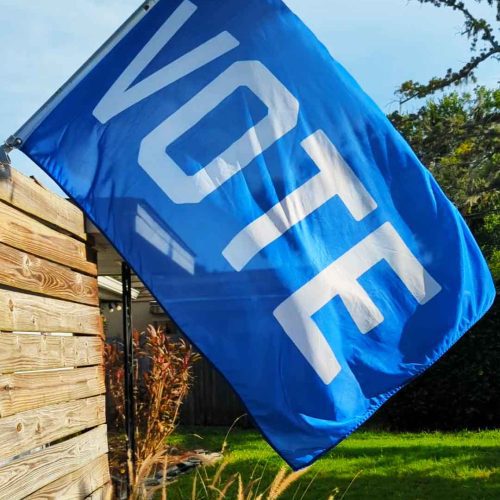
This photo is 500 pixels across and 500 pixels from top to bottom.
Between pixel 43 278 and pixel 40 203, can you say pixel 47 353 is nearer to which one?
pixel 43 278

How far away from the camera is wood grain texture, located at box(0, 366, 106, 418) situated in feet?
10.9

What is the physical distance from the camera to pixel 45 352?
385 cm

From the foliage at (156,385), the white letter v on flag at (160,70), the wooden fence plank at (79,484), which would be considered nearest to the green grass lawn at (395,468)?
the foliage at (156,385)

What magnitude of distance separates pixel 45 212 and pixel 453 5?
9622 millimetres

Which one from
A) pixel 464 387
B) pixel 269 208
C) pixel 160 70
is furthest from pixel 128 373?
pixel 464 387

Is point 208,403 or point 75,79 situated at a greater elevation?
point 75,79

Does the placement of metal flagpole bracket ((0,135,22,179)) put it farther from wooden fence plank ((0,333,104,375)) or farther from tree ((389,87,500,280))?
A: tree ((389,87,500,280))

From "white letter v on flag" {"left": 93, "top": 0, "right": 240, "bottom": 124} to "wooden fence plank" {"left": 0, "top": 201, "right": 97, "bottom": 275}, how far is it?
0.69m

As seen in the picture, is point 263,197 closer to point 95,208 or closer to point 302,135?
point 302,135

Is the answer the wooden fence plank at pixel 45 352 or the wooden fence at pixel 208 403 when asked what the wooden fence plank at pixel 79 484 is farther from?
the wooden fence at pixel 208 403

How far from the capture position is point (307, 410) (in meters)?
3.02

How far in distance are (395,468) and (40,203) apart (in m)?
6.18

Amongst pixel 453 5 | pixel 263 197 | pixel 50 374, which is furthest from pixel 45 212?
pixel 453 5

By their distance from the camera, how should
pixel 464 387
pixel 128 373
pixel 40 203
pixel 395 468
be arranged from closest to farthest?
pixel 40 203 → pixel 128 373 → pixel 395 468 → pixel 464 387
